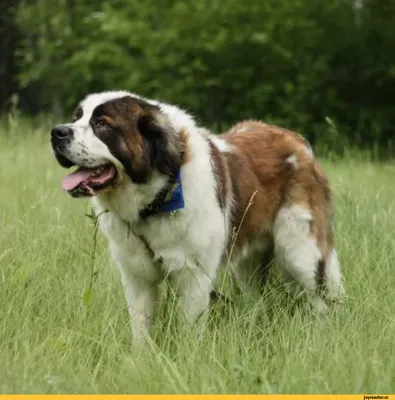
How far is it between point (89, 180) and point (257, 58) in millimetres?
16121

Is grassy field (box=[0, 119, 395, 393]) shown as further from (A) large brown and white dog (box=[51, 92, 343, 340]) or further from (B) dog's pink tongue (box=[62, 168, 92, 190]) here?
(B) dog's pink tongue (box=[62, 168, 92, 190])

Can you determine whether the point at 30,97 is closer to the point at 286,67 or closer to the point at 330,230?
the point at 286,67

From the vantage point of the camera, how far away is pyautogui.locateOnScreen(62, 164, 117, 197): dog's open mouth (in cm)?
432

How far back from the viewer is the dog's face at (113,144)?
14.0ft

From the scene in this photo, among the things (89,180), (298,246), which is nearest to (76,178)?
(89,180)

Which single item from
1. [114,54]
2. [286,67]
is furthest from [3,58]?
[286,67]

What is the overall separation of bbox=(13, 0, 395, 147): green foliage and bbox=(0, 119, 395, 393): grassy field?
13.5 meters

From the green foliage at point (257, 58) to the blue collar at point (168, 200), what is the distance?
585 inches

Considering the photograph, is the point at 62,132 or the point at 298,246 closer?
the point at 62,132

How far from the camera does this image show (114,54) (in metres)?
20.5

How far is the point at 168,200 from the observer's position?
4.48 metres

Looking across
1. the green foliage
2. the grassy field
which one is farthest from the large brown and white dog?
the green foliage

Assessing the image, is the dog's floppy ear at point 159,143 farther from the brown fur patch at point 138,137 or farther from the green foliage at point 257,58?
the green foliage at point 257,58

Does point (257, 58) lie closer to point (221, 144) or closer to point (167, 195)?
point (221, 144)
